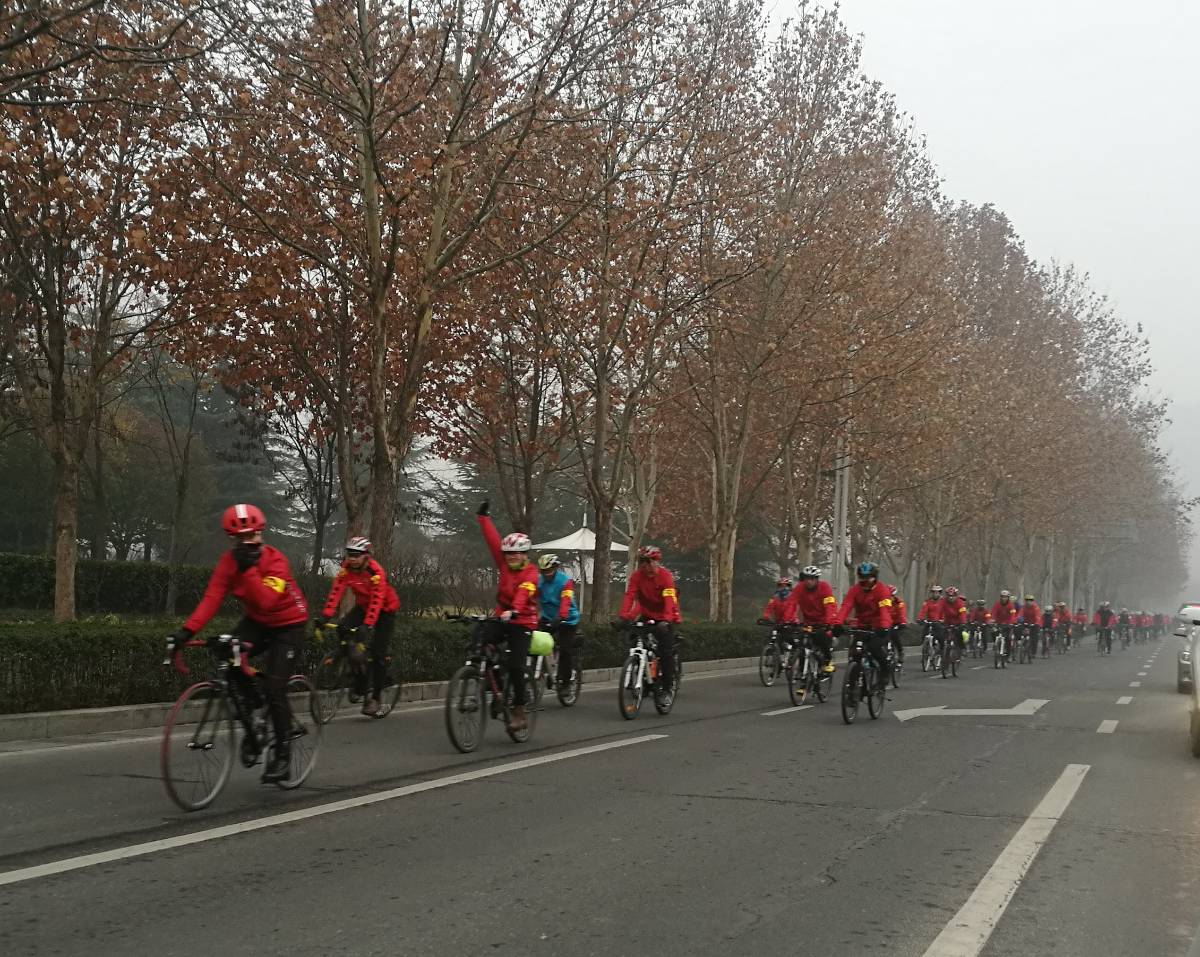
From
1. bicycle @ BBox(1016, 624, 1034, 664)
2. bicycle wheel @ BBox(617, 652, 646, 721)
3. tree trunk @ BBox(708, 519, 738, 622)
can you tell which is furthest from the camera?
bicycle @ BBox(1016, 624, 1034, 664)

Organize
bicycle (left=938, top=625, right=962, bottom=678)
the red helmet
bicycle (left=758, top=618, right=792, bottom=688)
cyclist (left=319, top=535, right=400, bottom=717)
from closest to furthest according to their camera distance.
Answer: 1. the red helmet
2. cyclist (left=319, top=535, right=400, bottom=717)
3. bicycle (left=758, top=618, right=792, bottom=688)
4. bicycle (left=938, top=625, right=962, bottom=678)

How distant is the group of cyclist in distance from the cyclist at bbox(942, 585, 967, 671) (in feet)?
23.5

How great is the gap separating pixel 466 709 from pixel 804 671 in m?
7.73

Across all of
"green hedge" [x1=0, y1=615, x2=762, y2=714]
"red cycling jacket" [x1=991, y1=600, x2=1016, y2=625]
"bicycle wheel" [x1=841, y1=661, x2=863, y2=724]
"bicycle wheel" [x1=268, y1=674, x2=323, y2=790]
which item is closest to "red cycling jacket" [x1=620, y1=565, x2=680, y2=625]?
"bicycle wheel" [x1=841, y1=661, x2=863, y2=724]

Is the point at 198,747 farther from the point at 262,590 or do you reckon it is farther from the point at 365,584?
the point at 365,584

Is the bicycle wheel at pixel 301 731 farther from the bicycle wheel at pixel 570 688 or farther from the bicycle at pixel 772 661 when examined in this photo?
the bicycle at pixel 772 661

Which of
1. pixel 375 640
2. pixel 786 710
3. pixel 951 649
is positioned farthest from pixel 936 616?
pixel 375 640

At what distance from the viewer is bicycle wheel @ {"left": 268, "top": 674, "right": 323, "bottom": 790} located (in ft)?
28.0

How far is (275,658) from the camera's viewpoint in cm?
830

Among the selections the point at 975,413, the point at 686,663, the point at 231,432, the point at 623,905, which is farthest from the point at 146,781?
the point at 231,432

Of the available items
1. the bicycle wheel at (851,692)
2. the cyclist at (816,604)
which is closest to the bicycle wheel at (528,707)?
the bicycle wheel at (851,692)

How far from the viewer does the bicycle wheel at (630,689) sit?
47.0 feet

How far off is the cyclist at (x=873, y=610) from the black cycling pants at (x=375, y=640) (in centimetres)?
554

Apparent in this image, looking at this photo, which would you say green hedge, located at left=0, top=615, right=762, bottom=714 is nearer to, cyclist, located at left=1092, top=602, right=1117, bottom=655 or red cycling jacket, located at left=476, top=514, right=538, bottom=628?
red cycling jacket, located at left=476, top=514, right=538, bottom=628
